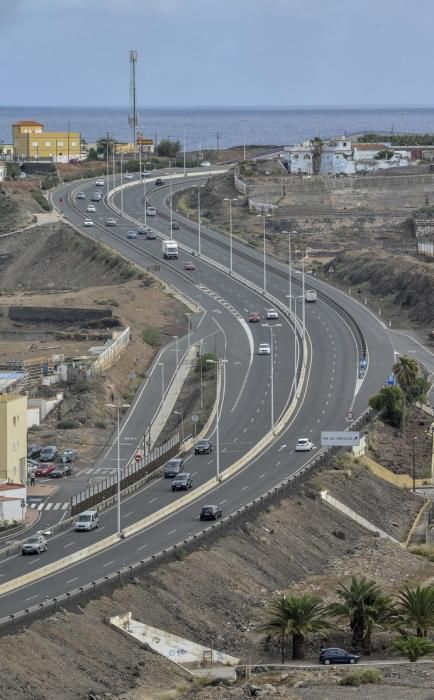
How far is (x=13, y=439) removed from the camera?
84000 mm

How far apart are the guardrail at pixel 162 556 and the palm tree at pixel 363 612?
721 cm

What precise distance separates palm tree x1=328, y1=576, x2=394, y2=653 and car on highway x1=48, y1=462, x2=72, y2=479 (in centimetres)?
2554

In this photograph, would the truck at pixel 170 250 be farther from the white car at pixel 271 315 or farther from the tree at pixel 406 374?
the tree at pixel 406 374

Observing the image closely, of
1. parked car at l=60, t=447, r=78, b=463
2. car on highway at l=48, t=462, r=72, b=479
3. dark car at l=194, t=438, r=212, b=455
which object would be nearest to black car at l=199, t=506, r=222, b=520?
car on highway at l=48, t=462, r=72, b=479

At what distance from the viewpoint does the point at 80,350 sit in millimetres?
117750

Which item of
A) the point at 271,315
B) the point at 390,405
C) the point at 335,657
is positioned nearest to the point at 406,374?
the point at 390,405

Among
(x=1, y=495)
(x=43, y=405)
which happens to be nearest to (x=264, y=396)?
(x=43, y=405)

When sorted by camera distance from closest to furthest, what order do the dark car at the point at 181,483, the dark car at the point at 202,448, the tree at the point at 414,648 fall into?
1. the tree at the point at 414,648
2. the dark car at the point at 181,483
3. the dark car at the point at 202,448

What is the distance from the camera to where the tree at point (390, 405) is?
341ft

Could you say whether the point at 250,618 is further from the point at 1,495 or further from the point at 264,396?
the point at 264,396

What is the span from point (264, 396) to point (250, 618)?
126 ft

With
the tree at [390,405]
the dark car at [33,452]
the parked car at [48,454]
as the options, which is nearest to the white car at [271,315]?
the tree at [390,405]

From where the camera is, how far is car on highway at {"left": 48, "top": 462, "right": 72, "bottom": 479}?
8925 cm

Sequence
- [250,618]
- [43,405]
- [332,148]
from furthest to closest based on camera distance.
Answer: [332,148] → [43,405] → [250,618]
